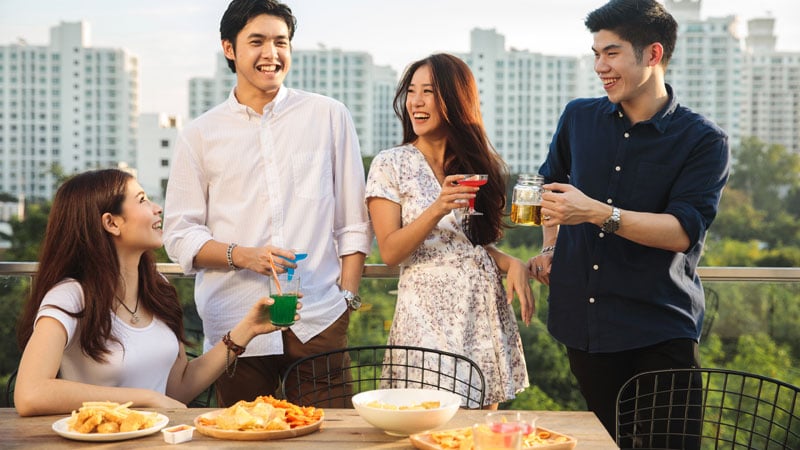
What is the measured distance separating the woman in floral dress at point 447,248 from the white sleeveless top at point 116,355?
29.6 inches

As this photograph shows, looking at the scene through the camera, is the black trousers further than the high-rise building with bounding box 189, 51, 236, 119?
No

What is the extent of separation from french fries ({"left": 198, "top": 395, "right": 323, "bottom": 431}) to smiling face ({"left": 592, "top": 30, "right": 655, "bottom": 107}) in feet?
4.27

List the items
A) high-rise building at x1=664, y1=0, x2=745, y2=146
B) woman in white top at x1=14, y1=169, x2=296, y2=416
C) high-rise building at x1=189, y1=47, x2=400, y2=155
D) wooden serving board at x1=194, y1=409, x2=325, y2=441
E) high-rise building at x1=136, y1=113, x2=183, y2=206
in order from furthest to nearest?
high-rise building at x1=664, y1=0, x2=745, y2=146 → high-rise building at x1=189, y1=47, x2=400, y2=155 → high-rise building at x1=136, y1=113, x2=183, y2=206 → woman in white top at x1=14, y1=169, x2=296, y2=416 → wooden serving board at x1=194, y1=409, x2=325, y2=441

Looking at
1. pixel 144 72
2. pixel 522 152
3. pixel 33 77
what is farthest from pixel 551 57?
pixel 33 77

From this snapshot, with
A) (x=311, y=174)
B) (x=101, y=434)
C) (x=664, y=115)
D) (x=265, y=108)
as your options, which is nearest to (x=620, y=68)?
(x=664, y=115)

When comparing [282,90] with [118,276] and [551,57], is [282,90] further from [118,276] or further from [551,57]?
[551,57]

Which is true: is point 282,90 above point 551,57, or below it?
below

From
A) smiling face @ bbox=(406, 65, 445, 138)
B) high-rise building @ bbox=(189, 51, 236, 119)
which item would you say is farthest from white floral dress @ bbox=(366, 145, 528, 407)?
high-rise building @ bbox=(189, 51, 236, 119)

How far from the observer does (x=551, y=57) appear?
71.1 metres

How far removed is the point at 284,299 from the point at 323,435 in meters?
0.48

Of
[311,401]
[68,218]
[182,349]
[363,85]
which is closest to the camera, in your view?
[68,218]

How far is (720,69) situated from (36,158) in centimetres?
5033

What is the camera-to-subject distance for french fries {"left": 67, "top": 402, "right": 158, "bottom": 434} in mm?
2076

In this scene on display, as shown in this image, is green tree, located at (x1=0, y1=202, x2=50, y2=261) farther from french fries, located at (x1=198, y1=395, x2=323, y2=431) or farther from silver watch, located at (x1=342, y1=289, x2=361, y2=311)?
french fries, located at (x1=198, y1=395, x2=323, y2=431)
